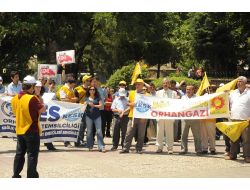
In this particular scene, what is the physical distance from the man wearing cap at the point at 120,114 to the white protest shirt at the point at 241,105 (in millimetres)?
2751

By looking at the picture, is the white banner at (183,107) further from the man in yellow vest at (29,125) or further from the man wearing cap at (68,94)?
the man in yellow vest at (29,125)

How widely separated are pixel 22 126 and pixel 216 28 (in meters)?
27.8

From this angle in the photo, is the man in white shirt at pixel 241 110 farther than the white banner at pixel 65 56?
No

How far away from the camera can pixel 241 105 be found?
38.7 feet

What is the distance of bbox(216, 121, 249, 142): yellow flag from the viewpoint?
1177 centimetres

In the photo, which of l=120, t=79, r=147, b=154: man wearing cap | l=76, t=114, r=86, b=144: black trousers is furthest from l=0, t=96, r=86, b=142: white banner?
l=120, t=79, r=147, b=154: man wearing cap

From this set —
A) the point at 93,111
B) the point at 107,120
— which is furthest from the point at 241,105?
the point at 107,120

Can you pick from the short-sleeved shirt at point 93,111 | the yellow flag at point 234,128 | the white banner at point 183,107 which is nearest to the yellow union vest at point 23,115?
the short-sleeved shirt at point 93,111

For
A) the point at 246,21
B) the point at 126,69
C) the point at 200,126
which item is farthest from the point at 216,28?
the point at 200,126

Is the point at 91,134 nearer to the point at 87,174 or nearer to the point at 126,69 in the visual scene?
the point at 87,174

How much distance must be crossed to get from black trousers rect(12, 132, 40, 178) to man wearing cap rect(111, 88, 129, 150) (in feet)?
14.5

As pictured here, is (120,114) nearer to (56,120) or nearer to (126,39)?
(56,120)

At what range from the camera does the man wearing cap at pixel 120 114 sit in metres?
13.4

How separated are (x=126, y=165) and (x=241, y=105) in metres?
2.92
